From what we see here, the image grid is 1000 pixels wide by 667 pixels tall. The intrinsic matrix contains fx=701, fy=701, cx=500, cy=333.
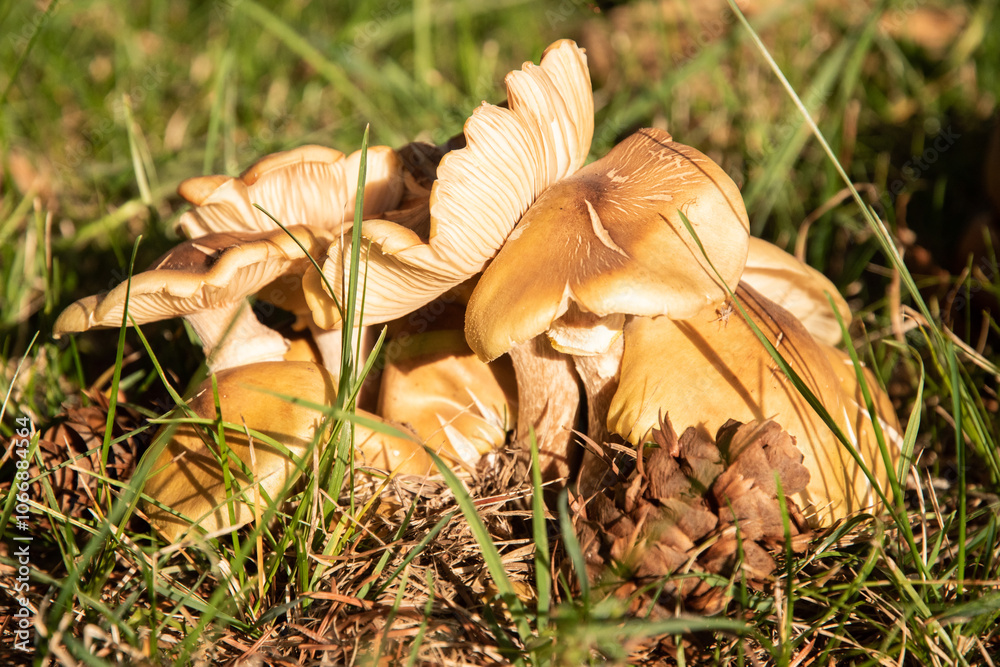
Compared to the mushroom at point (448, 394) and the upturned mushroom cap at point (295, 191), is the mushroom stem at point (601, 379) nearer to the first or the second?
the mushroom at point (448, 394)

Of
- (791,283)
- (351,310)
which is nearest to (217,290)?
(351,310)

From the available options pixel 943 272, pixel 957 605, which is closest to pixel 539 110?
pixel 957 605

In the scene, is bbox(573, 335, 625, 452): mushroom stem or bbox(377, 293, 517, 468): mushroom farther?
bbox(377, 293, 517, 468): mushroom

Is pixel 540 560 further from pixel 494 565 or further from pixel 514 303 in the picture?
pixel 514 303

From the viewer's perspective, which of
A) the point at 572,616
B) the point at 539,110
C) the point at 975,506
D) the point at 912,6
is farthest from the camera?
the point at 912,6

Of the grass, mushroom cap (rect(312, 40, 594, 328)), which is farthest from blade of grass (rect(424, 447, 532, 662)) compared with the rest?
mushroom cap (rect(312, 40, 594, 328))

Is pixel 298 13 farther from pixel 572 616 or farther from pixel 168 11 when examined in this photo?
pixel 572 616

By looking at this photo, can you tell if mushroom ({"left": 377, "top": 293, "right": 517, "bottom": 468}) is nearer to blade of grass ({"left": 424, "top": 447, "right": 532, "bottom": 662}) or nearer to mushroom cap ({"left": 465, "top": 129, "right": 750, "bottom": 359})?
mushroom cap ({"left": 465, "top": 129, "right": 750, "bottom": 359})
